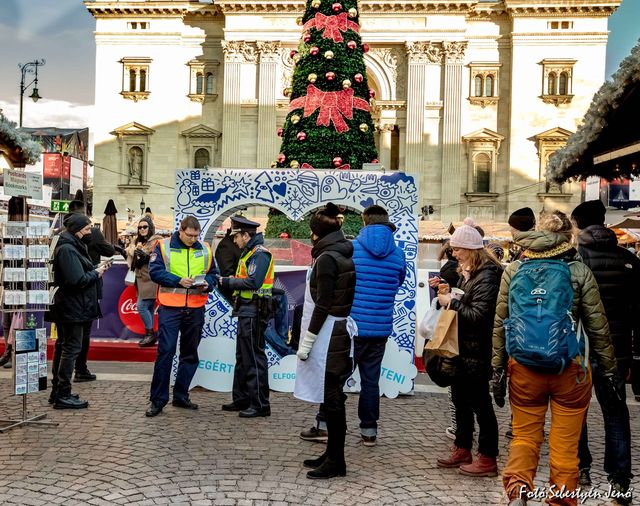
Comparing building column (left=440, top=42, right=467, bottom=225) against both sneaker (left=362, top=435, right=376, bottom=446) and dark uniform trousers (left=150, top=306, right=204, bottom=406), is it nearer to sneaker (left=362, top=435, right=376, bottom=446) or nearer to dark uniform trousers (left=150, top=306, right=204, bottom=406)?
dark uniform trousers (left=150, top=306, right=204, bottom=406)

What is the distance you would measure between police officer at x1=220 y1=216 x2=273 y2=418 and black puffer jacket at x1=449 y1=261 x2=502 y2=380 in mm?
2534

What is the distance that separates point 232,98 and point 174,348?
3830 centimetres

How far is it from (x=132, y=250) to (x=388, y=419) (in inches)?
214

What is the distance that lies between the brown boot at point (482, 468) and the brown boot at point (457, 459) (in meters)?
0.15

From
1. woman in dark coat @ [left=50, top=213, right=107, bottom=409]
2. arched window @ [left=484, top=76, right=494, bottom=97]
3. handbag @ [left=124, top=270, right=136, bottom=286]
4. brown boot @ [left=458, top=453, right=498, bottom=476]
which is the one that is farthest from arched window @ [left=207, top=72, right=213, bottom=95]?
brown boot @ [left=458, top=453, right=498, bottom=476]

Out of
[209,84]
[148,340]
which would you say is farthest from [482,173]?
[148,340]

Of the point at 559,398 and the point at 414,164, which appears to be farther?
the point at 414,164

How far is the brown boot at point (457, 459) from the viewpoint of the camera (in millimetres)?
5812

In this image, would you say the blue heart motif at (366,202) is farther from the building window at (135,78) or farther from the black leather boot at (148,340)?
the building window at (135,78)

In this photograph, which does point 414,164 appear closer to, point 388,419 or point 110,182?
point 110,182

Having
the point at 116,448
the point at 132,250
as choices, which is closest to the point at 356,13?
the point at 132,250

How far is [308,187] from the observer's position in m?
8.99

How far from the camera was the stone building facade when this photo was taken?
4294cm

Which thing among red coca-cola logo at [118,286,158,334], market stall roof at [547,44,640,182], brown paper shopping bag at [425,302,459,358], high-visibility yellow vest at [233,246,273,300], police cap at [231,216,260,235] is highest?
market stall roof at [547,44,640,182]
